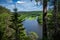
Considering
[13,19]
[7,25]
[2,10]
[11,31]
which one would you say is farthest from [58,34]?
[2,10]

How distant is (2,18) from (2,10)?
2272mm

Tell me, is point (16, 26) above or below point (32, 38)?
above

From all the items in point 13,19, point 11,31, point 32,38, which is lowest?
point 32,38

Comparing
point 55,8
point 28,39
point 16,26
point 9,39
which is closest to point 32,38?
point 28,39

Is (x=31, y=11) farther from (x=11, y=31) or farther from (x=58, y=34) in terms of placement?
(x=58, y=34)

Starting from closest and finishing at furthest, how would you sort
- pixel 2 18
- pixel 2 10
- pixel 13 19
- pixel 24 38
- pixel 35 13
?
1. pixel 13 19
2. pixel 24 38
3. pixel 2 18
4. pixel 2 10
5. pixel 35 13

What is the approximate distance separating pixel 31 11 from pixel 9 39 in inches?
373

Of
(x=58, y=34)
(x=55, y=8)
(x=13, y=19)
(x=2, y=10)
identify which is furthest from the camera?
(x=2, y=10)

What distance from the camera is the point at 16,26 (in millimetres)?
12289

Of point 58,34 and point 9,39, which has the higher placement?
point 58,34

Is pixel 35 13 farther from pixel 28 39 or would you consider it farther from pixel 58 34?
pixel 58 34

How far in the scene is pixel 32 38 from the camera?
15.6 m

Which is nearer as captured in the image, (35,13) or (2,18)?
(2,18)

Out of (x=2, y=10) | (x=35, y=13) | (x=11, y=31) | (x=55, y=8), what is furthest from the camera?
(x=35, y=13)
